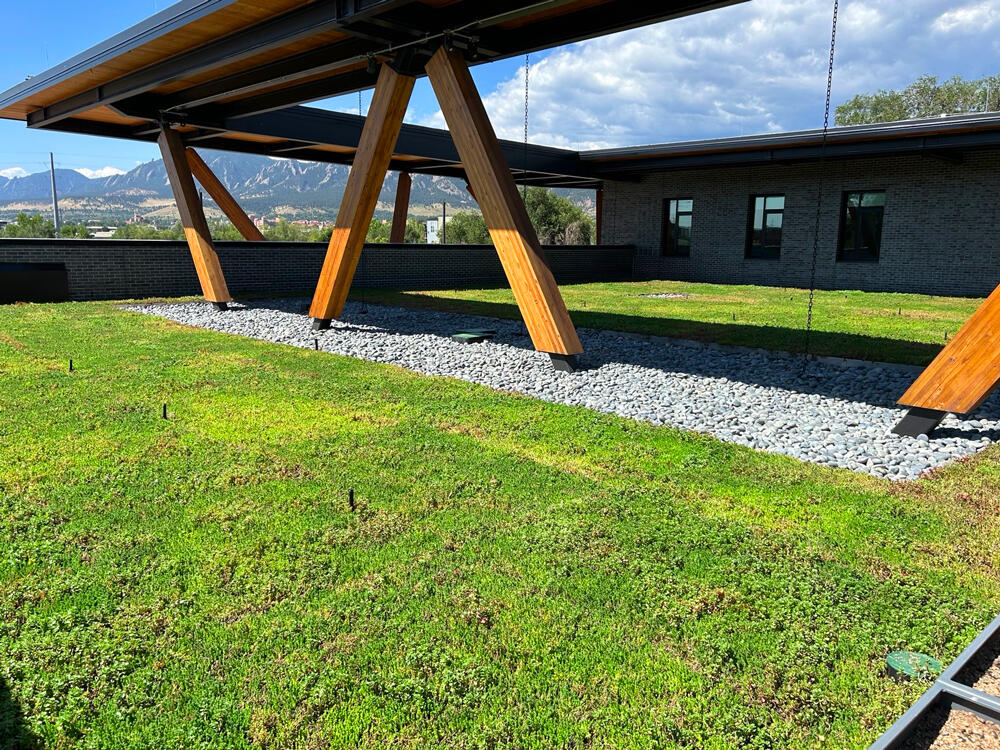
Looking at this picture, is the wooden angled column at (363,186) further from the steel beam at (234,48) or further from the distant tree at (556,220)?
the distant tree at (556,220)

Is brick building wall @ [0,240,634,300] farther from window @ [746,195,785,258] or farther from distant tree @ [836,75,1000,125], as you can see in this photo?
distant tree @ [836,75,1000,125]

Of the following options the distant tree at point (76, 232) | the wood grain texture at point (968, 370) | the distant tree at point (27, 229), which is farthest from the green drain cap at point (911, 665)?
the distant tree at point (27, 229)

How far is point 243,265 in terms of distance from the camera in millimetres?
17000

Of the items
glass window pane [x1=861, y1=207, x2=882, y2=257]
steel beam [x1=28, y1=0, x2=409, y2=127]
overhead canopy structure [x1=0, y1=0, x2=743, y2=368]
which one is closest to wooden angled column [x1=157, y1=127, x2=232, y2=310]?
overhead canopy structure [x1=0, y1=0, x2=743, y2=368]

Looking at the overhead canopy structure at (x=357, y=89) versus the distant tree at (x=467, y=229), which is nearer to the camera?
the overhead canopy structure at (x=357, y=89)

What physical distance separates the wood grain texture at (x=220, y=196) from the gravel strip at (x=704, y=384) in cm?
910

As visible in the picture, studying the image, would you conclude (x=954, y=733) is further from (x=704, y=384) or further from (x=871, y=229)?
(x=871, y=229)

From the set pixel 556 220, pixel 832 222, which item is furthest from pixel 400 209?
pixel 556 220

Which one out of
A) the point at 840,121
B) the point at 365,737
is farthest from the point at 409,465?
the point at 840,121

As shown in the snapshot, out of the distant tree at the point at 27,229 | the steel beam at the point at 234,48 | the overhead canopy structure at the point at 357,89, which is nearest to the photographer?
the overhead canopy structure at the point at 357,89

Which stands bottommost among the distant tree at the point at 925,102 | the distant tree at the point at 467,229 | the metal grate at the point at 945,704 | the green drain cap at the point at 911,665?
the green drain cap at the point at 911,665

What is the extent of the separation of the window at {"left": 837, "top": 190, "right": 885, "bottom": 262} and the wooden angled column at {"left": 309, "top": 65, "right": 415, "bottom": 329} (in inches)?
640

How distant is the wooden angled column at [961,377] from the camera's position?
523 centimetres

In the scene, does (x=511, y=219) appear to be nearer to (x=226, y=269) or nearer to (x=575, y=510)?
(x=575, y=510)
